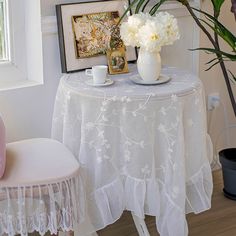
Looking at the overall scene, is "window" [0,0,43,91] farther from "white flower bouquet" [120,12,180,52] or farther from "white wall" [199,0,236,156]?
"white wall" [199,0,236,156]

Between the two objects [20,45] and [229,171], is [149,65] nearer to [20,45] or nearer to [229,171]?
[20,45]

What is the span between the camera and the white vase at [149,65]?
2037mm

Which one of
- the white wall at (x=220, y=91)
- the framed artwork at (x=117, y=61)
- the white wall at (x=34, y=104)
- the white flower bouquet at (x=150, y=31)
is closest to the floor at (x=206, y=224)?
the white wall at (x=220, y=91)

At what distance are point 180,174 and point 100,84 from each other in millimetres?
475

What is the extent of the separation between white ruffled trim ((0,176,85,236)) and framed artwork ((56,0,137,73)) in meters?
0.65

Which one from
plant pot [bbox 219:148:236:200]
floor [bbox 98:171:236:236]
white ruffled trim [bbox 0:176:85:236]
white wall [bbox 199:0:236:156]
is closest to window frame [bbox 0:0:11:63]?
white ruffled trim [bbox 0:176:85:236]

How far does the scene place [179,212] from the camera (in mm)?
1977

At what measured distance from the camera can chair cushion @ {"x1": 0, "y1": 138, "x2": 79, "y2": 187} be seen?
5.79 feet

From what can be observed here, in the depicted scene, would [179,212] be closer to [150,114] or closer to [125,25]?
[150,114]

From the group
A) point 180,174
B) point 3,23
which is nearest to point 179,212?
point 180,174

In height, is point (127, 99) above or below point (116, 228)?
above

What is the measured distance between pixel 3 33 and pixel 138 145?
35.2 inches

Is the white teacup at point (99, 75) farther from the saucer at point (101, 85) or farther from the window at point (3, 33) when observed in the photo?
the window at point (3, 33)

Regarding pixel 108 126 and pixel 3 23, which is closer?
pixel 108 126
